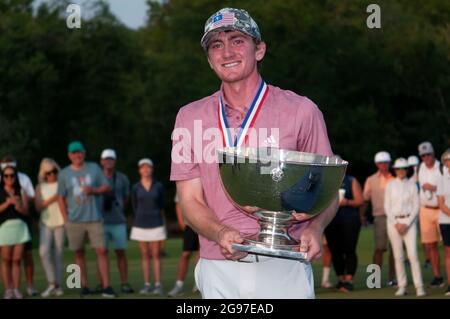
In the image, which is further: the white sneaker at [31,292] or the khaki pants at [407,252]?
the white sneaker at [31,292]

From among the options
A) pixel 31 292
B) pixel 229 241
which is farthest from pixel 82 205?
pixel 229 241

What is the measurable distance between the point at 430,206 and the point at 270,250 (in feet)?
43.1

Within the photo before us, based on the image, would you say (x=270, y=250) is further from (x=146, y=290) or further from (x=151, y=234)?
(x=151, y=234)

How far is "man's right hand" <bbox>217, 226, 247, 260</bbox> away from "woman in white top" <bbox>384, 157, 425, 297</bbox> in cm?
1133

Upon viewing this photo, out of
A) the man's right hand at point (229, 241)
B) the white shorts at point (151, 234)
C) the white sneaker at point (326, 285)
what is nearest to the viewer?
the man's right hand at point (229, 241)

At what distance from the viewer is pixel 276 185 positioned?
527 cm

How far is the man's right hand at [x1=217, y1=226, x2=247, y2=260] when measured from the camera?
5281 millimetres

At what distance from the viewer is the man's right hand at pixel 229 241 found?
528cm

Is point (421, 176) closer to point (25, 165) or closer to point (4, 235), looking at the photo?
point (4, 235)

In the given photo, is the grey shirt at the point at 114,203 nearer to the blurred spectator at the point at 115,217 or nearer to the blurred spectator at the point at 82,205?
the blurred spectator at the point at 115,217

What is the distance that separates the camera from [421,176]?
57.0 ft

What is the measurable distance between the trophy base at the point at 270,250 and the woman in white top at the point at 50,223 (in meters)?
12.5
